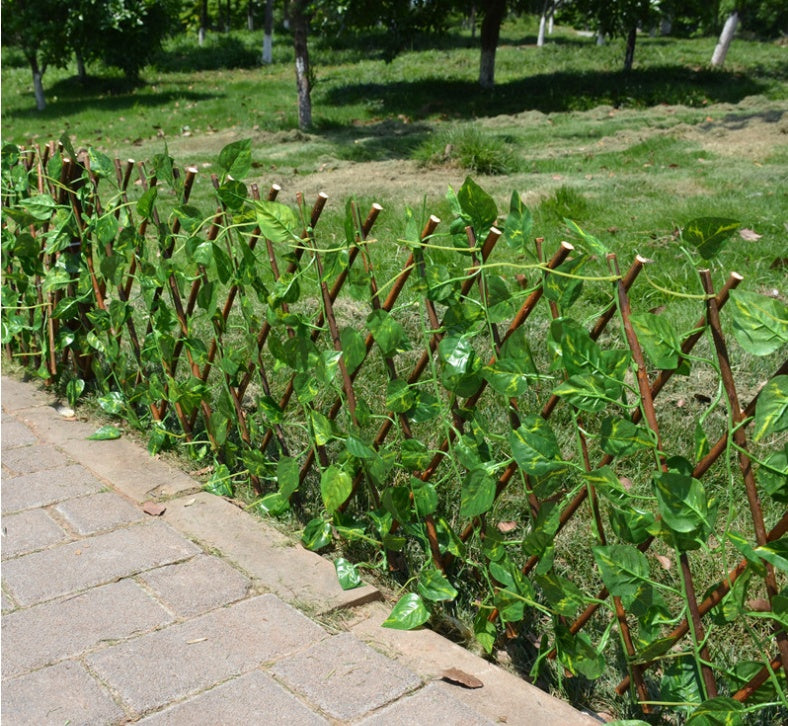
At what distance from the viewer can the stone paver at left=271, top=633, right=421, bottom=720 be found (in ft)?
7.32

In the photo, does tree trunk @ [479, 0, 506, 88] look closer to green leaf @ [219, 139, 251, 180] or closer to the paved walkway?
green leaf @ [219, 139, 251, 180]

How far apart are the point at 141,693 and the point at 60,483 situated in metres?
1.55

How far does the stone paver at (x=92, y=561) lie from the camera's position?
2.82 meters

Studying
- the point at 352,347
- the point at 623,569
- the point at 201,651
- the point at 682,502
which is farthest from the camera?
the point at 352,347

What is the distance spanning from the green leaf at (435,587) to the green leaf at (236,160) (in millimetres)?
1554

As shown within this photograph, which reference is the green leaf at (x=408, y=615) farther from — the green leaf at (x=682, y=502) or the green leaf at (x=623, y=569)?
the green leaf at (x=682, y=502)

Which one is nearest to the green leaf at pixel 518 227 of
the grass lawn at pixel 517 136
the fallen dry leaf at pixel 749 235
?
the grass lawn at pixel 517 136

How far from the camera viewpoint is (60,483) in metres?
3.59

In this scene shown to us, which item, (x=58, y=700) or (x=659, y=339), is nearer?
(x=659, y=339)

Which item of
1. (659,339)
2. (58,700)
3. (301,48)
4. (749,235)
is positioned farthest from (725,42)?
(58,700)

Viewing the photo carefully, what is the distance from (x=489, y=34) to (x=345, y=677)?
1820 centimetres

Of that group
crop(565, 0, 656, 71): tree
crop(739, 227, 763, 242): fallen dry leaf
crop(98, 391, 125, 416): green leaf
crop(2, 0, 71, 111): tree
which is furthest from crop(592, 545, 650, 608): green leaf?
crop(2, 0, 71, 111): tree

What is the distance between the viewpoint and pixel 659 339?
1.96 m

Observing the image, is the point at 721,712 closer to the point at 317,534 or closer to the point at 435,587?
the point at 435,587
